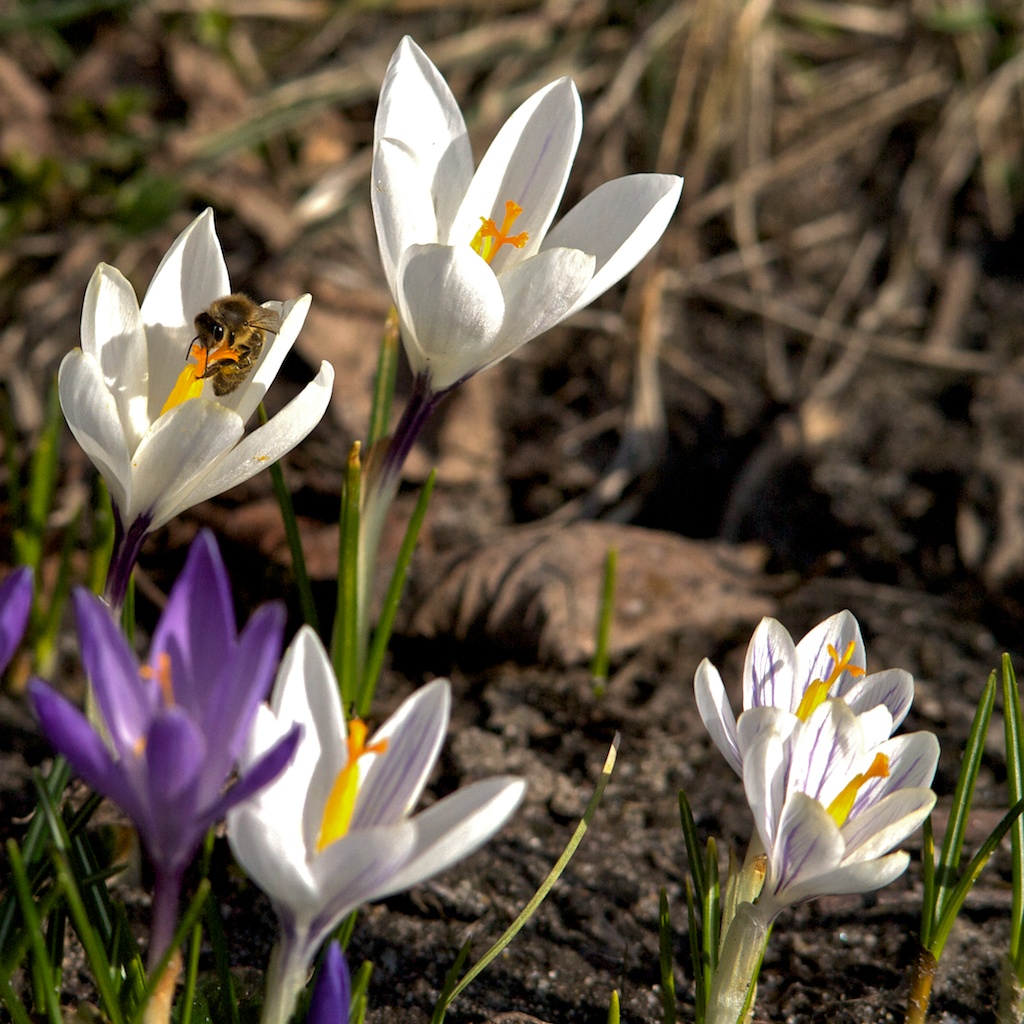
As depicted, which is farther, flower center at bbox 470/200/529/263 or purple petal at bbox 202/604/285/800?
flower center at bbox 470/200/529/263

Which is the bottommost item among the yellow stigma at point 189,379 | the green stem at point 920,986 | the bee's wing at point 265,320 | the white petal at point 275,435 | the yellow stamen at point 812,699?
the green stem at point 920,986

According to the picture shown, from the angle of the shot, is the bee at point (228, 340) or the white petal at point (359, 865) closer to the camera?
the white petal at point (359, 865)

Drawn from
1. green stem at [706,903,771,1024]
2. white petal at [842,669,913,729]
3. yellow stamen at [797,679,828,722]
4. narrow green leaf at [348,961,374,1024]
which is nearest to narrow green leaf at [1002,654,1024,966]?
white petal at [842,669,913,729]

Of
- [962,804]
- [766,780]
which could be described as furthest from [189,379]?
[962,804]

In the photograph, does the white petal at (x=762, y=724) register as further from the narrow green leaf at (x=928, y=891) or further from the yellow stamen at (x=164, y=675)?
the yellow stamen at (x=164, y=675)

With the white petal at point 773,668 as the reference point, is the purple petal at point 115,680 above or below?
above

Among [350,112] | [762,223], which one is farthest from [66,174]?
[762,223]

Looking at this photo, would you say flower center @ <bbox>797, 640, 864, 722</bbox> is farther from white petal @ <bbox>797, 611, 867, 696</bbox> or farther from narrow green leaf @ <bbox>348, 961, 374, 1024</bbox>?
narrow green leaf @ <bbox>348, 961, 374, 1024</bbox>

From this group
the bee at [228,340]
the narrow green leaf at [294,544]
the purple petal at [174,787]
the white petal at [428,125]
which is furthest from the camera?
the narrow green leaf at [294,544]

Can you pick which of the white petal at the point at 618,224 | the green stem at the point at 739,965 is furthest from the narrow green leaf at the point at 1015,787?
the white petal at the point at 618,224
